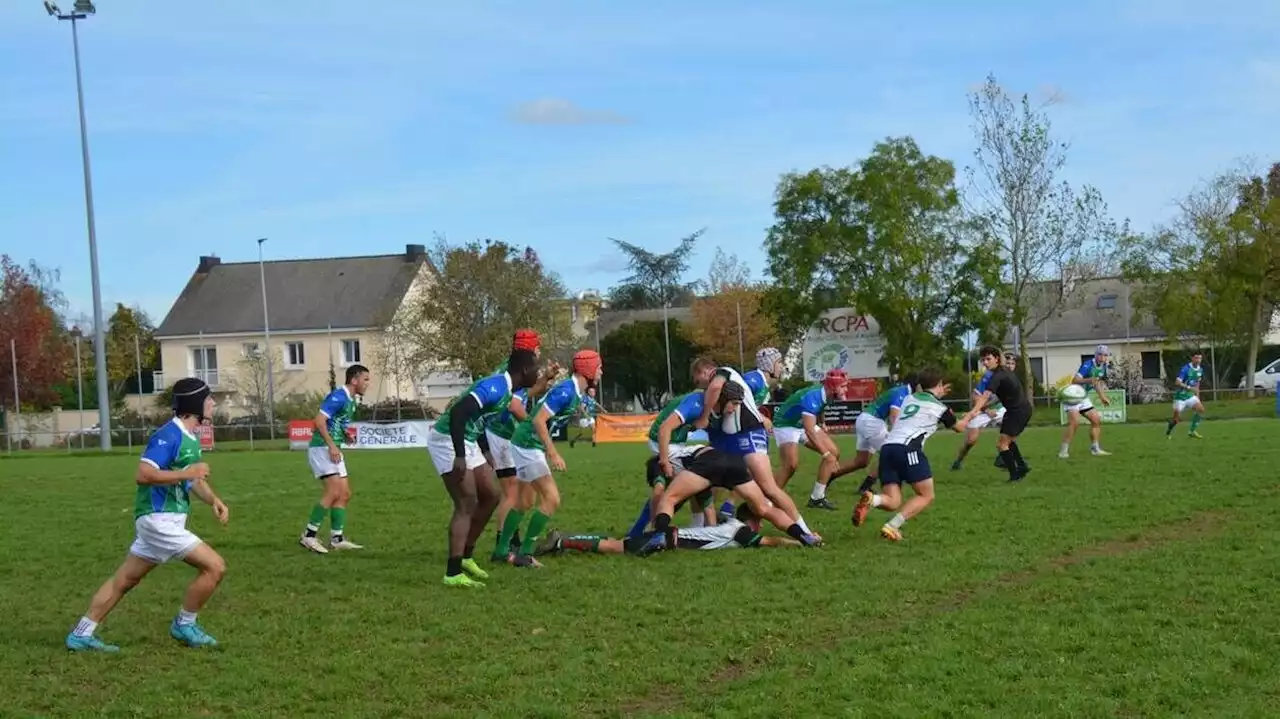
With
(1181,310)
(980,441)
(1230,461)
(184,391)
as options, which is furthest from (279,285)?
(184,391)

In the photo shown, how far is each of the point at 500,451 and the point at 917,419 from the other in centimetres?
401

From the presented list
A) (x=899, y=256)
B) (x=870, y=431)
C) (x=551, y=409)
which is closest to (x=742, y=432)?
(x=551, y=409)

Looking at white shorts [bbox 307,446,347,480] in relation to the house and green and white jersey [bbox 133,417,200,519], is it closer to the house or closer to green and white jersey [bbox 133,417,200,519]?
green and white jersey [bbox 133,417,200,519]

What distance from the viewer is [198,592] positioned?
8719 millimetres

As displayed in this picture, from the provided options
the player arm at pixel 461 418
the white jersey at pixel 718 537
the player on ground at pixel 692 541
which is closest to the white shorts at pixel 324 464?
the player on ground at pixel 692 541

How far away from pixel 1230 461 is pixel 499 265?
1704 inches

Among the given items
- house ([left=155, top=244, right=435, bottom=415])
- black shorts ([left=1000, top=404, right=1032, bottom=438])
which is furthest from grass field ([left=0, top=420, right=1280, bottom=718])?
house ([left=155, top=244, right=435, bottom=415])

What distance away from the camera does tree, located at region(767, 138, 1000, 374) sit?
152 ft

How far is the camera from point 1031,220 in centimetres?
4456

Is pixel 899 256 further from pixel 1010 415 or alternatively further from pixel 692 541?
pixel 692 541

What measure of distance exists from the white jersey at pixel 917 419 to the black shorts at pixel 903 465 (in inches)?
2.7

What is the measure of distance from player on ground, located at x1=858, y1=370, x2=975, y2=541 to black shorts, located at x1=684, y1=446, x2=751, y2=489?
1576 mm

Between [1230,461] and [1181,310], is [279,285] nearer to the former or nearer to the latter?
[1181,310]

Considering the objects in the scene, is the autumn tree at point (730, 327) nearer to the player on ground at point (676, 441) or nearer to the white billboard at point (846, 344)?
the white billboard at point (846, 344)
